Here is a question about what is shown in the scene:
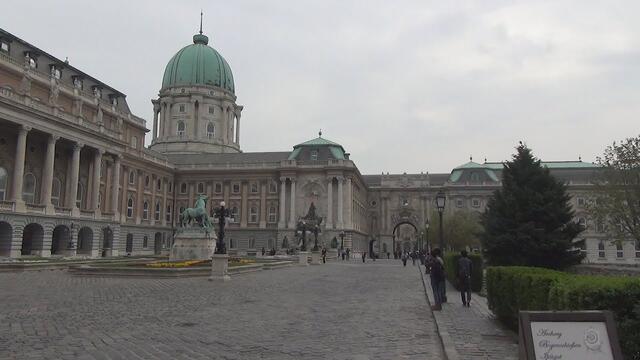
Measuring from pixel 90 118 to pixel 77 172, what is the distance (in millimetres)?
11959

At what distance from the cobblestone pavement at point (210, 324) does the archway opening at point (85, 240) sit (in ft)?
124

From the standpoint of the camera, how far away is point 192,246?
132ft

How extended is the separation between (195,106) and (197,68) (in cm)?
781

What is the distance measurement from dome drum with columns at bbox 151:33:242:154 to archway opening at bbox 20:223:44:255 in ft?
160

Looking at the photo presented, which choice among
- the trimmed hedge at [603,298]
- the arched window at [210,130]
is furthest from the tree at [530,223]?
the arched window at [210,130]

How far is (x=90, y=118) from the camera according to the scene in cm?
6525

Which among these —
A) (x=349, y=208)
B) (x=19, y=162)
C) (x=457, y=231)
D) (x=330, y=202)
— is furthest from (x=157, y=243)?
(x=457, y=231)

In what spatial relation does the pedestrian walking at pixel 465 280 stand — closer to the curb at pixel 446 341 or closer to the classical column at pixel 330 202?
the curb at pixel 446 341

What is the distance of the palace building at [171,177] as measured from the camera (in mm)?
50750

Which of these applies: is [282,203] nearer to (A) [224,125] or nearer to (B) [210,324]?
(A) [224,125]

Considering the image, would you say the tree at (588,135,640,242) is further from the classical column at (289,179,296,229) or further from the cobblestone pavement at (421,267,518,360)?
the classical column at (289,179,296,229)

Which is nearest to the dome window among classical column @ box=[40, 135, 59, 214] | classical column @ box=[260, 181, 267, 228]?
classical column @ box=[260, 181, 267, 228]

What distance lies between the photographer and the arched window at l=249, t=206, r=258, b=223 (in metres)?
89.6

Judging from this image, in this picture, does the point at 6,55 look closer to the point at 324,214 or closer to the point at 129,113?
the point at 129,113
